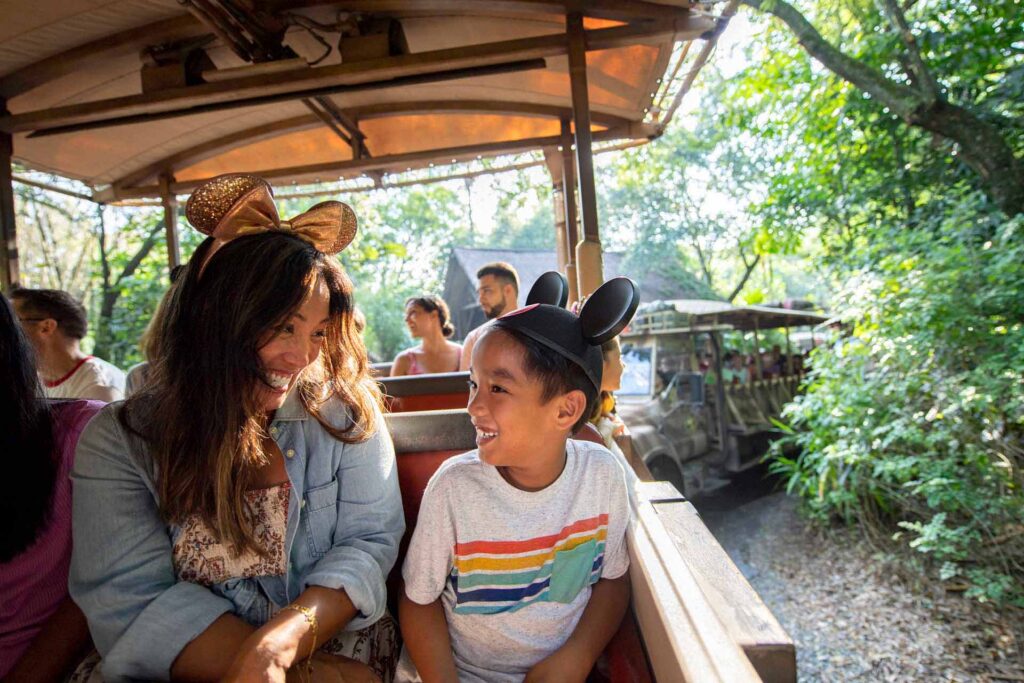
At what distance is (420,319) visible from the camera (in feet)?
13.2

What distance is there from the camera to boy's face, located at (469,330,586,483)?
1188 mm

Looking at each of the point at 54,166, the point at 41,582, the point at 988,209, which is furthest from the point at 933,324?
the point at 54,166

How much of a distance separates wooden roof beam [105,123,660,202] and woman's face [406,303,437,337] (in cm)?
98

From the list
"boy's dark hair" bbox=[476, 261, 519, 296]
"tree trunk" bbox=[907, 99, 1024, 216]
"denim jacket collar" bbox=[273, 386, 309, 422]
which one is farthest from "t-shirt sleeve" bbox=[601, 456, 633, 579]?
"tree trunk" bbox=[907, 99, 1024, 216]

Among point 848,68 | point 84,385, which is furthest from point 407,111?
point 848,68

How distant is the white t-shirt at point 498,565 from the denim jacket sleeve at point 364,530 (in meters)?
0.07

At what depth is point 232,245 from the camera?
122 centimetres

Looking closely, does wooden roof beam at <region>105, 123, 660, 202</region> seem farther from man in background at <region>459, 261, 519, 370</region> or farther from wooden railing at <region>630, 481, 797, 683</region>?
wooden railing at <region>630, 481, 797, 683</region>

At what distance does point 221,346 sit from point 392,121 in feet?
9.68

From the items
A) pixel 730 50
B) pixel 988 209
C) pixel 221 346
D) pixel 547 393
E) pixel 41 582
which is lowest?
pixel 41 582

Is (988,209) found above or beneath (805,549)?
above

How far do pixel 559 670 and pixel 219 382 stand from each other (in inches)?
35.2

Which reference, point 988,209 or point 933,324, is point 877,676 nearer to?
point 933,324

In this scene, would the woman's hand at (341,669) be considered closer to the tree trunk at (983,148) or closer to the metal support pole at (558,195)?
the metal support pole at (558,195)
